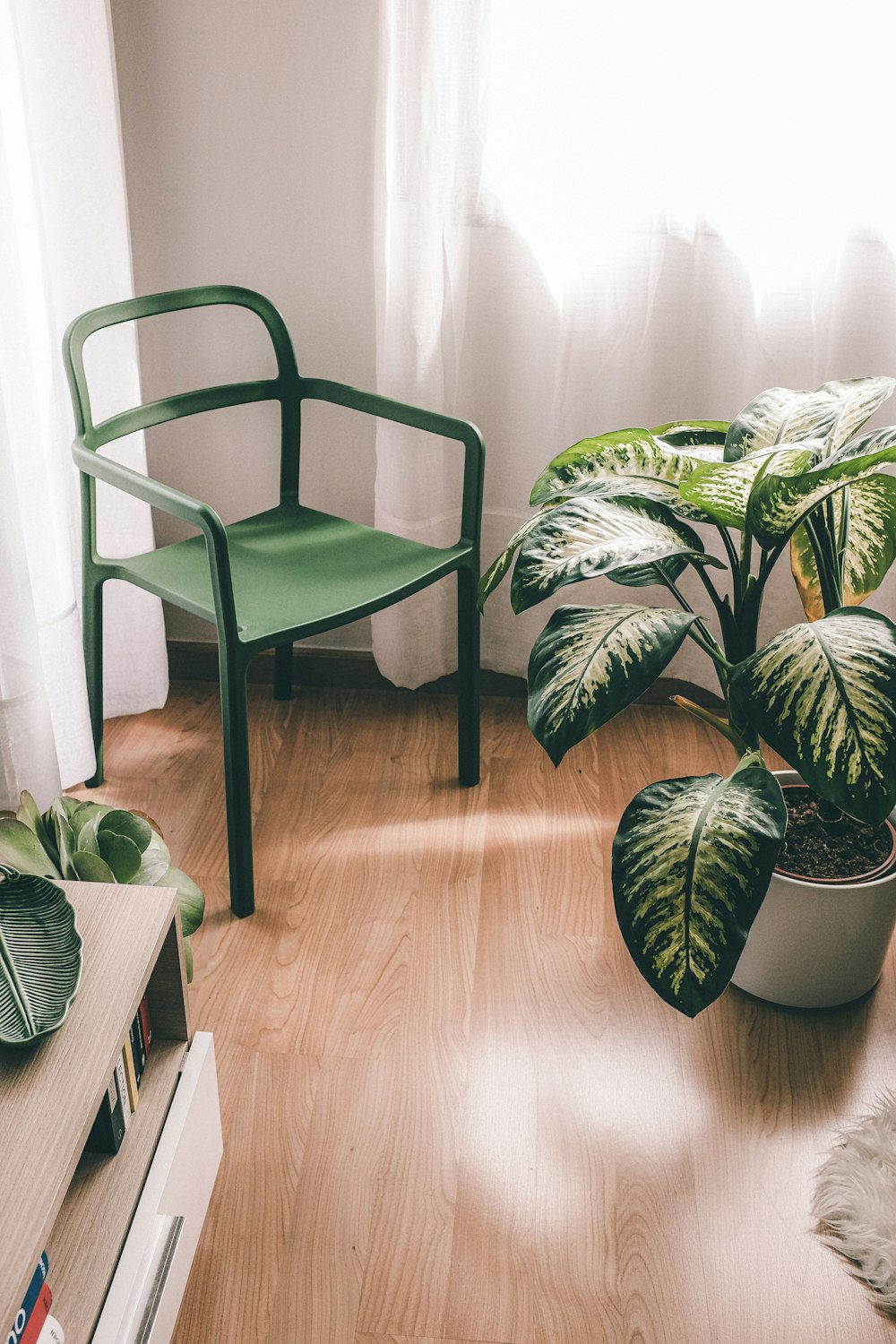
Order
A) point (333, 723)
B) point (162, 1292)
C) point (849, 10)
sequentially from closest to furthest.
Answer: point (162, 1292)
point (849, 10)
point (333, 723)

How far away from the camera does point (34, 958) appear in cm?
96

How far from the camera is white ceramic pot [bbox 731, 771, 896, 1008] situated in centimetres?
135

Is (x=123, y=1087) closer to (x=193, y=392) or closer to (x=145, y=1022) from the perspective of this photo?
(x=145, y=1022)

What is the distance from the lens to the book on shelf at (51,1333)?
0.83 m

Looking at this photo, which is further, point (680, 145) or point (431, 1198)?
point (680, 145)

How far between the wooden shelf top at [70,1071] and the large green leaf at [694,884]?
443 mm

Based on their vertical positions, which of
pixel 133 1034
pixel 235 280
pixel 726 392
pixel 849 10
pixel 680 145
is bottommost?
pixel 133 1034

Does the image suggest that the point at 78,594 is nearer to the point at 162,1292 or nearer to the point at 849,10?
the point at 162,1292

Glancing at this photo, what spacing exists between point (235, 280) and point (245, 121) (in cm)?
24

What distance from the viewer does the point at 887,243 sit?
1751 millimetres

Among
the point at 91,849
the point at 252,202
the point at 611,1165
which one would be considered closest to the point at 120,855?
the point at 91,849

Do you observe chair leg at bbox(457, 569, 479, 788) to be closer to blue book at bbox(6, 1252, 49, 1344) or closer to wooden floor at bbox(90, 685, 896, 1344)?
wooden floor at bbox(90, 685, 896, 1344)

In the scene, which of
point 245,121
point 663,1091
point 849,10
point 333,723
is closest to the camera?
point 663,1091

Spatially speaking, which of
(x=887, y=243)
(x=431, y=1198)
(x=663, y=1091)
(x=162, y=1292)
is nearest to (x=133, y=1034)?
(x=162, y=1292)
